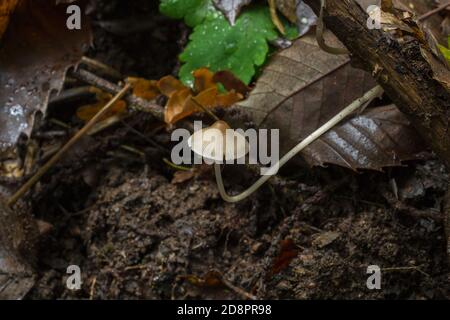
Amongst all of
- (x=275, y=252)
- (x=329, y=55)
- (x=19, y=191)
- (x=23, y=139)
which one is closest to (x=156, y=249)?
(x=275, y=252)

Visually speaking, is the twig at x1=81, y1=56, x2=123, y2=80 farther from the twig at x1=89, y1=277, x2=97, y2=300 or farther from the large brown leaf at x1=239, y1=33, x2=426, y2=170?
the twig at x1=89, y1=277, x2=97, y2=300

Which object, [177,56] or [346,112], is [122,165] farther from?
[346,112]

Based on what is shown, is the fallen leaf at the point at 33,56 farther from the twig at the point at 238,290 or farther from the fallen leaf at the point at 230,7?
the twig at the point at 238,290

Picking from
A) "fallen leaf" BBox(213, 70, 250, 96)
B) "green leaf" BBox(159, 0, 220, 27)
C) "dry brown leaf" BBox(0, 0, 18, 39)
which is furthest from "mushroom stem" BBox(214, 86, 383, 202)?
"dry brown leaf" BBox(0, 0, 18, 39)

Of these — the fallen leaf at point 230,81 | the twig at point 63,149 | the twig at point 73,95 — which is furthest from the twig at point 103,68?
the fallen leaf at point 230,81

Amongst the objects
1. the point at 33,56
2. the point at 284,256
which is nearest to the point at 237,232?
the point at 284,256

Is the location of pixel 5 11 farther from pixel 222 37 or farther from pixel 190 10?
pixel 222 37
